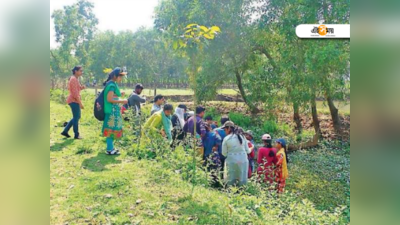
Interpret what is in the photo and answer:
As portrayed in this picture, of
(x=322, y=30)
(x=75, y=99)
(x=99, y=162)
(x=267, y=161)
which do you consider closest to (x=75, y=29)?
(x=75, y=99)

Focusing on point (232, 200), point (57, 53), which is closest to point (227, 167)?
point (232, 200)

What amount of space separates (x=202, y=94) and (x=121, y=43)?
986 mm

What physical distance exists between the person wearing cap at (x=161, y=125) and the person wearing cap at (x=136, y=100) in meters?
0.23

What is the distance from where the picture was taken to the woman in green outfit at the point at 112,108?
3.33 metres

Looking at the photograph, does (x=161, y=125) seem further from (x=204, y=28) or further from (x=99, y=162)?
(x=204, y=28)

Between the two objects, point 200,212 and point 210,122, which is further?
point 210,122

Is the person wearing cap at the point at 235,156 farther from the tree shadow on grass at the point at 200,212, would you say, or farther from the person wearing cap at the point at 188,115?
the tree shadow on grass at the point at 200,212

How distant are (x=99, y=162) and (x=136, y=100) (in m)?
0.94

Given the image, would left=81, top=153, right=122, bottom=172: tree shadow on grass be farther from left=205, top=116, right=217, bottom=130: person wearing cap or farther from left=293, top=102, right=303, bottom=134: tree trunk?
left=293, top=102, right=303, bottom=134: tree trunk

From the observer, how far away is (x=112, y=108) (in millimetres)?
3420

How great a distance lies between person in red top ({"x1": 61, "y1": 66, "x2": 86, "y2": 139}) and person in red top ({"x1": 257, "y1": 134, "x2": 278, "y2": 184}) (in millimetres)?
1962

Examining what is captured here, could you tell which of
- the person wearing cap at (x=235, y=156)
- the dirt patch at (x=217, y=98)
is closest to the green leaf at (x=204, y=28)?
the dirt patch at (x=217, y=98)
